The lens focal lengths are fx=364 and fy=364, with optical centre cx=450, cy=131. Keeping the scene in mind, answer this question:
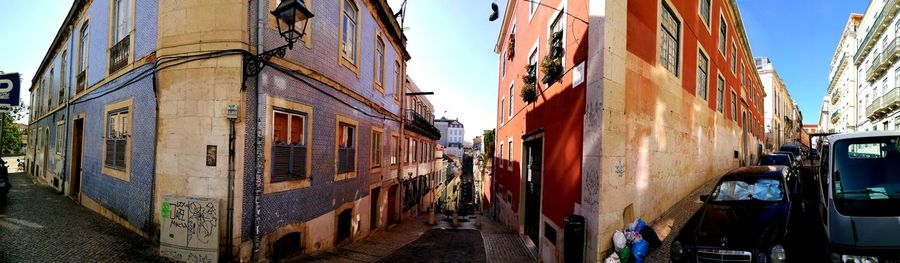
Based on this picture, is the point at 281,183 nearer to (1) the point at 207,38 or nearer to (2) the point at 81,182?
(1) the point at 207,38

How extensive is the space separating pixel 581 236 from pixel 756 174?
3362mm

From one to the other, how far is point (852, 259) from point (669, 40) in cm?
645

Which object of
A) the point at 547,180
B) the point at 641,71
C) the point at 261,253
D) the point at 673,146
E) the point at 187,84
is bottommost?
the point at 261,253

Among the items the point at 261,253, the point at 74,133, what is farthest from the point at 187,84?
the point at 74,133

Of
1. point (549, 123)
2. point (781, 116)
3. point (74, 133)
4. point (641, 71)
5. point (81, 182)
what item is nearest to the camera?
point (641, 71)

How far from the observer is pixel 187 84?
6.38 metres

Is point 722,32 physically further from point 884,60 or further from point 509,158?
point 884,60

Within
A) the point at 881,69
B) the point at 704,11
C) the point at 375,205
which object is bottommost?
the point at 375,205

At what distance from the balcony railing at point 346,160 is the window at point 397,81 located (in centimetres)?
589

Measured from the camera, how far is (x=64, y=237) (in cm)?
690

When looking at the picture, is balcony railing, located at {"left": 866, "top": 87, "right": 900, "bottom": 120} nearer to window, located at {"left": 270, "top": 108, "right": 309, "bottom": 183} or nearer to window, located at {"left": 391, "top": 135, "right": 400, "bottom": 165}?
window, located at {"left": 391, "top": 135, "right": 400, "bottom": 165}

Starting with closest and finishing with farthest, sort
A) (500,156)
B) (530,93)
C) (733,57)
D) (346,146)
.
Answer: (346,146) → (530,93) → (733,57) → (500,156)

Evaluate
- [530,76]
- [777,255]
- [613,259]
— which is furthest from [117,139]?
[777,255]

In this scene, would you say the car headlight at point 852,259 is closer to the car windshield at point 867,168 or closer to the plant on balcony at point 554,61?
the car windshield at point 867,168
